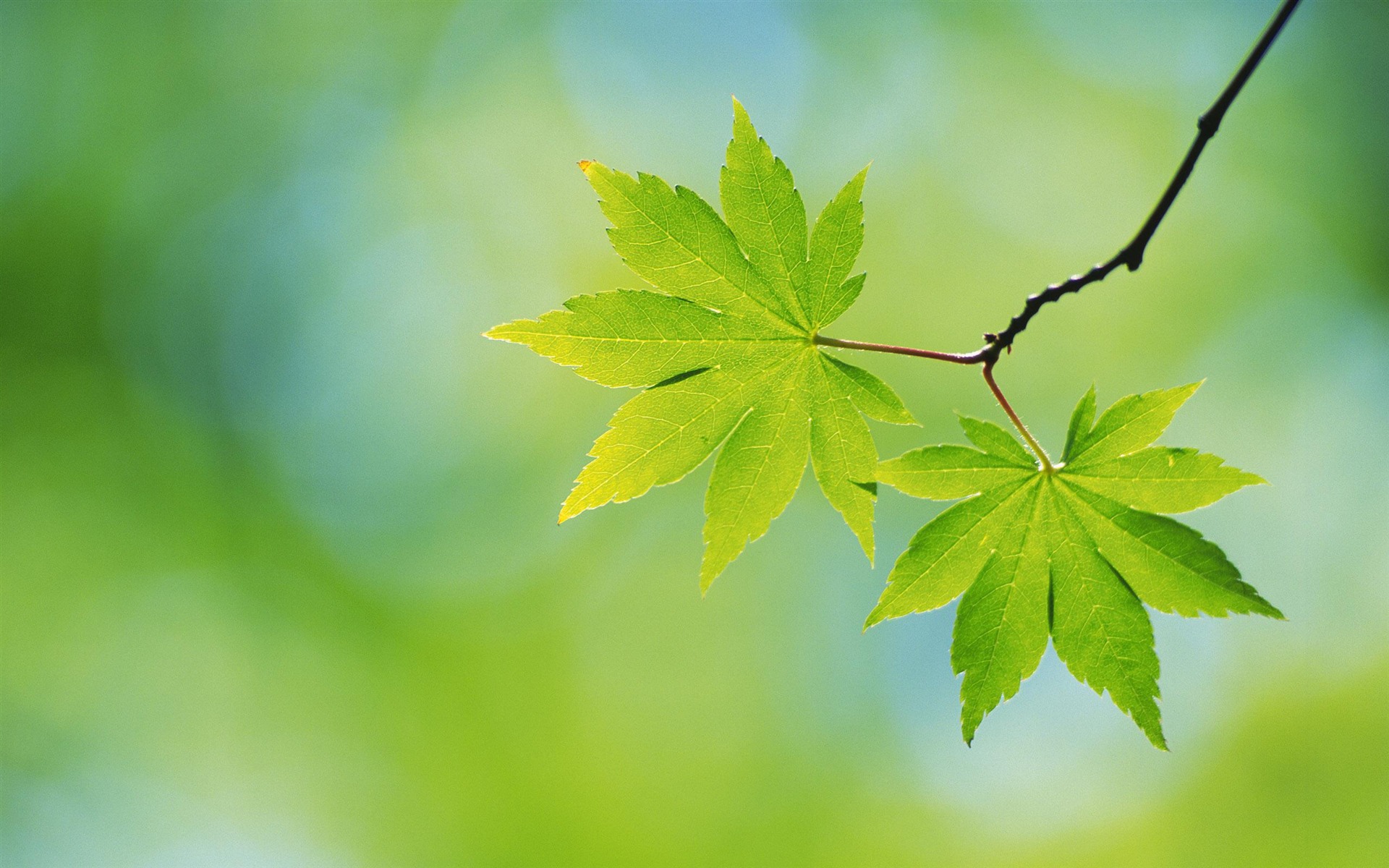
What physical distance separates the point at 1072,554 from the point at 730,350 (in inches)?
39.9

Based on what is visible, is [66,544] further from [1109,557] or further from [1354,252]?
[1354,252]

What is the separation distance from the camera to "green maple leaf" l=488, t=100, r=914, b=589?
82.7 inches

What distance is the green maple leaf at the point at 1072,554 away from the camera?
7.00ft

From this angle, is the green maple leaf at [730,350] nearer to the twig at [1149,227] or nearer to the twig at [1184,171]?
the twig at [1149,227]

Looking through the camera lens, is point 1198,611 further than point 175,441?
No

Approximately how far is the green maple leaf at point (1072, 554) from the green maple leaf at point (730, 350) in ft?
0.61

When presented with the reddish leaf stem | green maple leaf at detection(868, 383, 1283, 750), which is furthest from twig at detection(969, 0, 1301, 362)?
green maple leaf at detection(868, 383, 1283, 750)

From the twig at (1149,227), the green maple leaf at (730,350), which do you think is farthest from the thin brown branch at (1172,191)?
the green maple leaf at (730,350)

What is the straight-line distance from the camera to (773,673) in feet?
42.6

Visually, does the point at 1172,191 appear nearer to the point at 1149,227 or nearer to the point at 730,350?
the point at 1149,227

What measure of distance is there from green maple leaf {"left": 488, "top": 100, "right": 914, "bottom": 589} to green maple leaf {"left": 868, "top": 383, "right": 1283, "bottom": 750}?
19 cm

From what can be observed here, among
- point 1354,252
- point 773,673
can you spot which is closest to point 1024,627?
point 773,673

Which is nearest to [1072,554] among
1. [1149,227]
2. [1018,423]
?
[1018,423]

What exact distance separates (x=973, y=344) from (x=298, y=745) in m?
11.2
